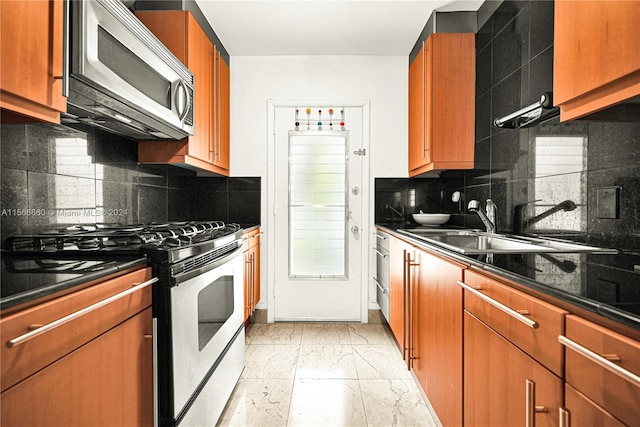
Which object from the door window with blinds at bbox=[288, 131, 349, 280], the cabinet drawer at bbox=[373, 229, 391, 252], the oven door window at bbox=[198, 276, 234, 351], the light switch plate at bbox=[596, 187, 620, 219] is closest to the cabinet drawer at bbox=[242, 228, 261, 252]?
the door window with blinds at bbox=[288, 131, 349, 280]

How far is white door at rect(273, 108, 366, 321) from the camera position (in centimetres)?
347

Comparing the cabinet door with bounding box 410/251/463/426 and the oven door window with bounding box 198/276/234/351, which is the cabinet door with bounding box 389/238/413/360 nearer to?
the cabinet door with bounding box 410/251/463/426

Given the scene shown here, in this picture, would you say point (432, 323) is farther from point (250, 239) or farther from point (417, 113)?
point (417, 113)

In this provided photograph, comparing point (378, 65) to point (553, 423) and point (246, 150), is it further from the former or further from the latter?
point (553, 423)

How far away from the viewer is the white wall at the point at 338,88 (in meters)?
3.45

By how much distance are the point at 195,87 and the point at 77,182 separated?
101 cm

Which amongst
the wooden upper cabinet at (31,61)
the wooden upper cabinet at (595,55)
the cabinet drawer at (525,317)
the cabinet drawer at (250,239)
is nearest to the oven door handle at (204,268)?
the cabinet drawer at (250,239)

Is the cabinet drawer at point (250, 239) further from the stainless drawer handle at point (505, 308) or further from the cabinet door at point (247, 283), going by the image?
the stainless drawer handle at point (505, 308)

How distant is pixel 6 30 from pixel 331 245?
280 cm

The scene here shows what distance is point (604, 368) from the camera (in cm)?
68

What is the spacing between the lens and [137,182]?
2.45 meters

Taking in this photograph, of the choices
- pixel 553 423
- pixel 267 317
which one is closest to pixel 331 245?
pixel 267 317

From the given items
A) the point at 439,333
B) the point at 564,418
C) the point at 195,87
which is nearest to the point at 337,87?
the point at 195,87

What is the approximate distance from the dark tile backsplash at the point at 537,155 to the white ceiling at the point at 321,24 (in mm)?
556
